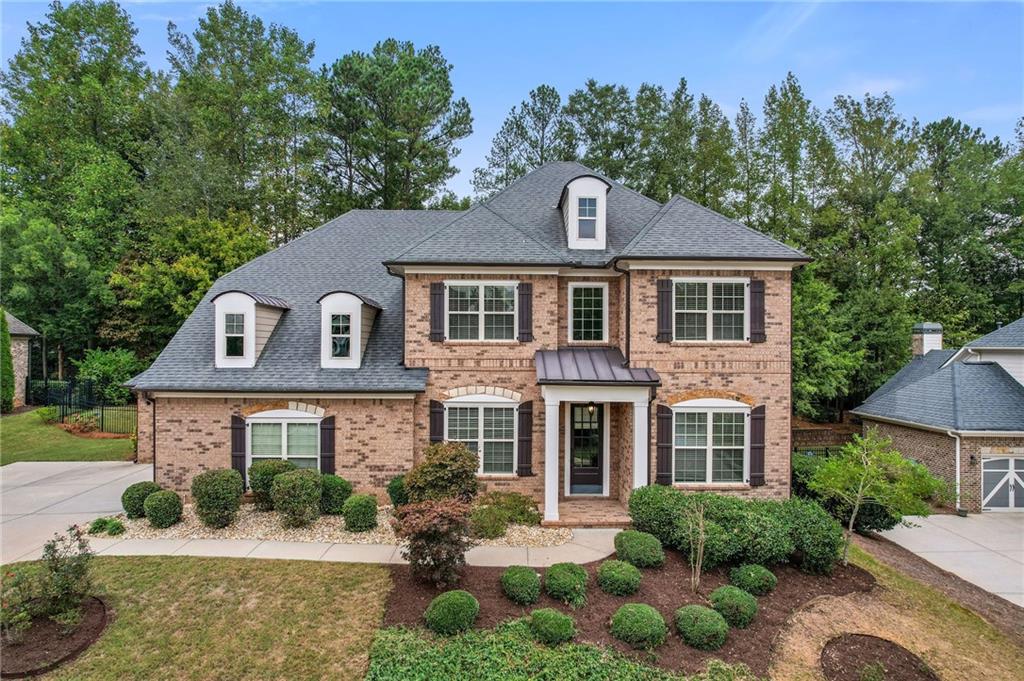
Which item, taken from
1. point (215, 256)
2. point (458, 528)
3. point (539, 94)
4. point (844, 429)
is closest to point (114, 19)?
point (215, 256)

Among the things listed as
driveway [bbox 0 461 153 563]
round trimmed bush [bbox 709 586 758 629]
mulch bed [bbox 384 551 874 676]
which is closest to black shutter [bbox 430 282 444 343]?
mulch bed [bbox 384 551 874 676]

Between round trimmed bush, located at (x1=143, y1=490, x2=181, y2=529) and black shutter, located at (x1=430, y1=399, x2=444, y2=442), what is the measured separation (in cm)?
571

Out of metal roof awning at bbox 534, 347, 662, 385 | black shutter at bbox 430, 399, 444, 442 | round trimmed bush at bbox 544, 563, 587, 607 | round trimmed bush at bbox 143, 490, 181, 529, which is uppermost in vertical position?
metal roof awning at bbox 534, 347, 662, 385

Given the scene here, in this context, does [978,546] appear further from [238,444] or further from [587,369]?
[238,444]

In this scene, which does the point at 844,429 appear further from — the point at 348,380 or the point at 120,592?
the point at 120,592

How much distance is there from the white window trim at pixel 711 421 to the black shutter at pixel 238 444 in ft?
35.2

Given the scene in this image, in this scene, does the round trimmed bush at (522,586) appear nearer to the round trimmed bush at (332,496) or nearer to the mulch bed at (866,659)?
the mulch bed at (866,659)

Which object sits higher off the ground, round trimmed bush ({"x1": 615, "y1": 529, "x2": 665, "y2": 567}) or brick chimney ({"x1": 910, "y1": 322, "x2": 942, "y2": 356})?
brick chimney ({"x1": 910, "y1": 322, "x2": 942, "y2": 356})

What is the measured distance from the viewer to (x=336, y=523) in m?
9.99

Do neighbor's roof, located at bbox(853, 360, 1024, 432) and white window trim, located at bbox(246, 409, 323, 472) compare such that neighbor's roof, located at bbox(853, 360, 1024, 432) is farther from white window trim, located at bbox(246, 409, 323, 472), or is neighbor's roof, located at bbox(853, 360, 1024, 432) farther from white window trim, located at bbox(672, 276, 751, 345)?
white window trim, located at bbox(246, 409, 323, 472)

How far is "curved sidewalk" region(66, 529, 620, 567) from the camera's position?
8.50 meters

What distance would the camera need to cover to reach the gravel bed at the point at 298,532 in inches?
367

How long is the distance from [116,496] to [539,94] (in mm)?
28978

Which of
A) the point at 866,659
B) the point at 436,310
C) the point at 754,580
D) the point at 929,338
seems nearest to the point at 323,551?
the point at 436,310
